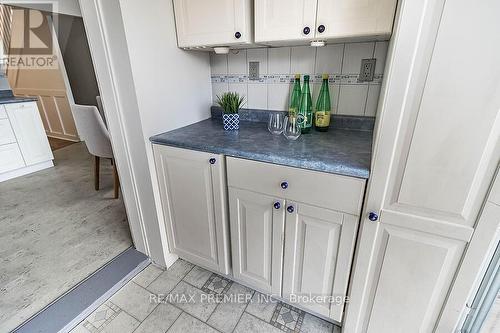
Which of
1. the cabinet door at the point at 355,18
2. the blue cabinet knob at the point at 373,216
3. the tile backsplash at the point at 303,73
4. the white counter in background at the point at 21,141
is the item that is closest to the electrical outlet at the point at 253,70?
the tile backsplash at the point at 303,73

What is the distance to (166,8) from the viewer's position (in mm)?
1304

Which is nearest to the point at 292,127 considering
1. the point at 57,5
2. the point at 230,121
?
the point at 230,121

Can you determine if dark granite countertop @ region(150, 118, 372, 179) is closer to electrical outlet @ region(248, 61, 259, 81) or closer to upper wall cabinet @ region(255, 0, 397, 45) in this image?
electrical outlet @ region(248, 61, 259, 81)

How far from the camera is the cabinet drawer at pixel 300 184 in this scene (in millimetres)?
932

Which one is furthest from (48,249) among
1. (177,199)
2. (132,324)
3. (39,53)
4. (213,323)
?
(39,53)

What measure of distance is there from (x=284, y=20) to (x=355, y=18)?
297 millimetres

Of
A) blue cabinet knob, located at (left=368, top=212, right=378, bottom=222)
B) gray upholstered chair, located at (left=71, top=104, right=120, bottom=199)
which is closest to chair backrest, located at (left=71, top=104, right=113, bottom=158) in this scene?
gray upholstered chair, located at (left=71, top=104, right=120, bottom=199)

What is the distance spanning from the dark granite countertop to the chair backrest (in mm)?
1191

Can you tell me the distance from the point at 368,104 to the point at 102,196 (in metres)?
2.56

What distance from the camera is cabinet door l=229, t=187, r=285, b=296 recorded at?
1.14 metres

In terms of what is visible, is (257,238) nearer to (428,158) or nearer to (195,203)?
(195,203)

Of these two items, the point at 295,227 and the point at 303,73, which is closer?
the point at 295,227

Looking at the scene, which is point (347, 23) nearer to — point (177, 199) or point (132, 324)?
point (177, 199)

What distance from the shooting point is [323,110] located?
4.49 ft
